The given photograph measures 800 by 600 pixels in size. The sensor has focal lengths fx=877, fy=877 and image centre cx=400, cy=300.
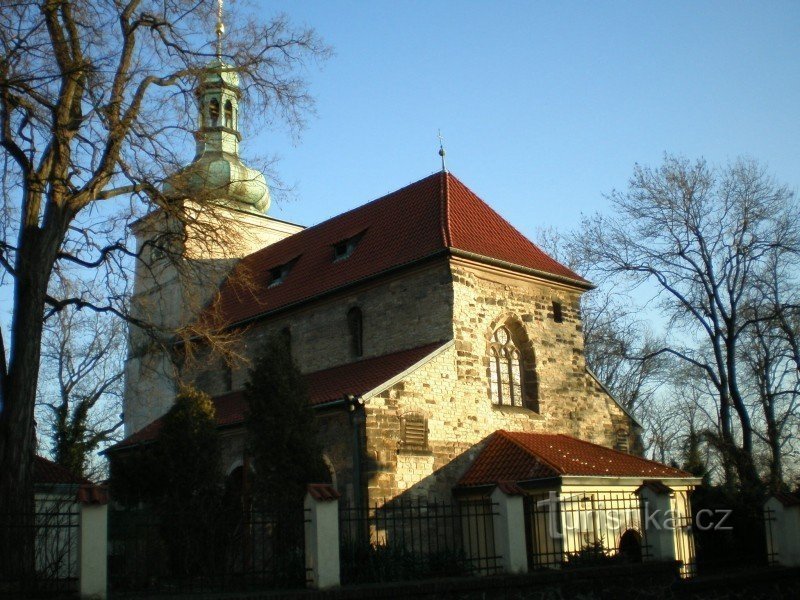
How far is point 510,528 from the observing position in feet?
37.8

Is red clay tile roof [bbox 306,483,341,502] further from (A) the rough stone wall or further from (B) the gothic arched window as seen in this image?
(B) the gothic arched window

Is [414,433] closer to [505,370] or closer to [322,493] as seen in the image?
[505,370]

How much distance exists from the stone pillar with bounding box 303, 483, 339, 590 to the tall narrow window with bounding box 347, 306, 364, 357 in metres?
10.0

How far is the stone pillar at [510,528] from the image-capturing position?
11.4 metres

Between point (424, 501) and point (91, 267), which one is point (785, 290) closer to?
point (424, 501)

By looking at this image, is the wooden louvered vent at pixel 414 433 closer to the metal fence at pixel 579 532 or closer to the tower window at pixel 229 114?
the metal fence at pixel 579 532

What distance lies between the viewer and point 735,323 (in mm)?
23859

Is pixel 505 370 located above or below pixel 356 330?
below

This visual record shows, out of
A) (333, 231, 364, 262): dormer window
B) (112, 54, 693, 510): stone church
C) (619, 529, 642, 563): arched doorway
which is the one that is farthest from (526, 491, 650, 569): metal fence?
(333, 231, 364, 262): dormer window

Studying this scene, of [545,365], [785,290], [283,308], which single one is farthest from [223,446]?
[785,290]

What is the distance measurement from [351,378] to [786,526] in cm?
877

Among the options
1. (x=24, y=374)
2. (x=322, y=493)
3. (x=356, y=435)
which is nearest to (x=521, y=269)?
(x=356, y=435)

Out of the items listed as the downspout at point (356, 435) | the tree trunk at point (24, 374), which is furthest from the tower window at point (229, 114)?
the tree trunk at point (24, 374)

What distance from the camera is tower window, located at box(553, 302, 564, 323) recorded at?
68.1ft
